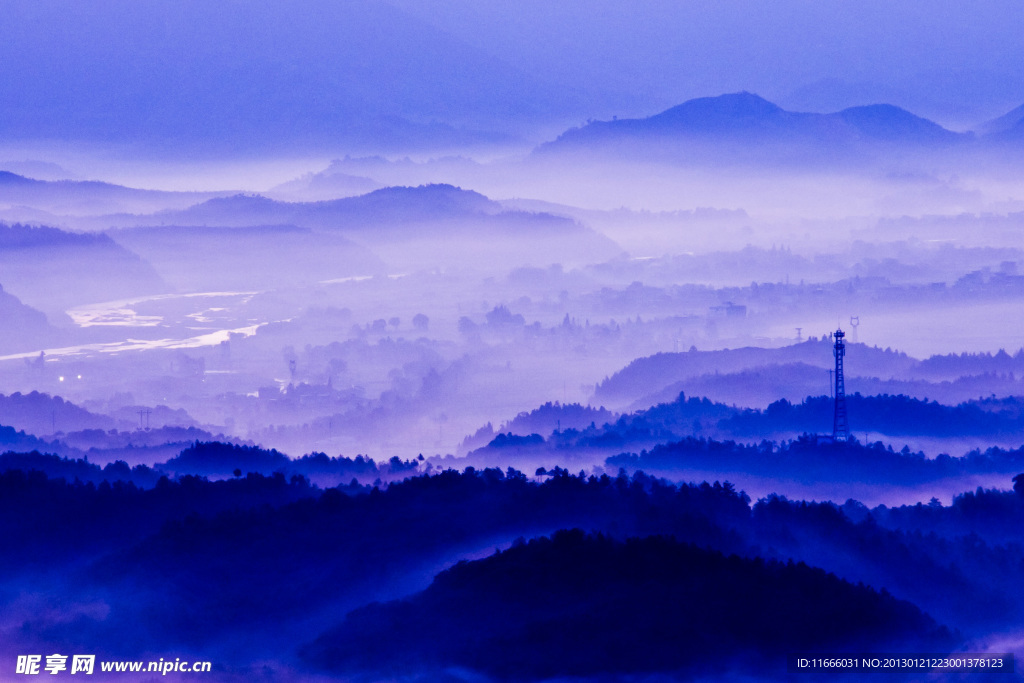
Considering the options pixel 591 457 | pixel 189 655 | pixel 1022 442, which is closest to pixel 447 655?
pixel 189 655

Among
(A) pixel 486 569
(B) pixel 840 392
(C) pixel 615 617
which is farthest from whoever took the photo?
(B) pixel 840 392

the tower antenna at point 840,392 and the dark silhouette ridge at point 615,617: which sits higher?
the tower antenna at point 840,392

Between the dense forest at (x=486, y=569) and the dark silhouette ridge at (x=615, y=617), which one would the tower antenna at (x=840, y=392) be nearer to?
the dense forest at (x=486, y=569)

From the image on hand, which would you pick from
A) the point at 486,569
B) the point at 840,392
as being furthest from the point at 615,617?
the point at 840,392

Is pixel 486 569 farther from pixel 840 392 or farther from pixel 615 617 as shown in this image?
pixel 840 392

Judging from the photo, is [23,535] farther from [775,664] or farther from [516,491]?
[775,664]

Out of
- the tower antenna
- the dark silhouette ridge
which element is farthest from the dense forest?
the tower antenna

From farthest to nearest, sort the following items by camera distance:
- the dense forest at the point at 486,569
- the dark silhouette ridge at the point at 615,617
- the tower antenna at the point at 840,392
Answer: the tower antenna at the point at 840,392
the dense forest at the point at 486,569
the dark silhouette ridge at the point at 615,617

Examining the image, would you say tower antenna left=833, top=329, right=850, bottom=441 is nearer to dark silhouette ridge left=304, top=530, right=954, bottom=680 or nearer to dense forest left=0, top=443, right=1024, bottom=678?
dense forest left=0, top=443, right=1024, bottom=678

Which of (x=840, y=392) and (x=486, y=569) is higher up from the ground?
(x=840, y=392)

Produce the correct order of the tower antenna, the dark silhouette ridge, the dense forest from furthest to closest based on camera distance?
the tower antenna → the dense forest → the dark silhouette ridge

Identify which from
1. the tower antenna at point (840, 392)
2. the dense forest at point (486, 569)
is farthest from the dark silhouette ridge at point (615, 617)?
the tower antenna at point (840, 392)
